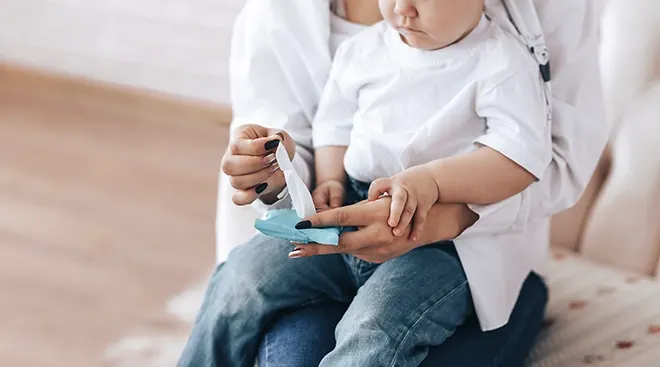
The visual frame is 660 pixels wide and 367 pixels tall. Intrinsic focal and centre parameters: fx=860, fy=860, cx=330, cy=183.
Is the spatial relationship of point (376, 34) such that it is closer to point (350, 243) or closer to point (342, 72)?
point (342, 72)

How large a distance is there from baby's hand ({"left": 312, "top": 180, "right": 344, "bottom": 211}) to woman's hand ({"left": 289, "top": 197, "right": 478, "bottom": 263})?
10cm

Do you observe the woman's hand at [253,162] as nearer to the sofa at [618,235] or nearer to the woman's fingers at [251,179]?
the woman's fingers at [251,179]

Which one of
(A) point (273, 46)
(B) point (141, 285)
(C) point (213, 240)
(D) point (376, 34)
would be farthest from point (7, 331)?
(D) point (376, 34)

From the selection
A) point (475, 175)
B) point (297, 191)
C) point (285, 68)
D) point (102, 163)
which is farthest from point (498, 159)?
A: point (102, 163)

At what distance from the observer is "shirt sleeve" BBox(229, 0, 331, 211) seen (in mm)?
1166

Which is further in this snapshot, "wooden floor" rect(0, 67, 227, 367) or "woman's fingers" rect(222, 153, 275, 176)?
"wooden floor" rect(0, 67, 227, 367)

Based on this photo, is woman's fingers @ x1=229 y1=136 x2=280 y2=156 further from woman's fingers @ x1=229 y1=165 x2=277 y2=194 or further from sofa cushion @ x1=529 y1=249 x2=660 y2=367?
sofa cushion @ x1=529 y1=249 x2=660 y2=367

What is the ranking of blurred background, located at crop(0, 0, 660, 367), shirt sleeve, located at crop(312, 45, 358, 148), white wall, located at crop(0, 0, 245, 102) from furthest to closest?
white wall, located at crop(0, 0, 245, 102) < blurred background, located at crop(0, 0, 660, 367) < shirt sleeve, located at crop(312, 45, 358, 148)

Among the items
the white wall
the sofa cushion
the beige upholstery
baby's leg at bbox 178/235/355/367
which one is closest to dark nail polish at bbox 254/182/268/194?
baby's leg at bbox 178/235/355/367

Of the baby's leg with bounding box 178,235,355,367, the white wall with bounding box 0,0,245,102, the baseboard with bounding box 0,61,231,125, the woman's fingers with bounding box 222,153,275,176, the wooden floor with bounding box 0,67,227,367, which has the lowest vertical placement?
the wooden floor with bounding box 0,67,227,367

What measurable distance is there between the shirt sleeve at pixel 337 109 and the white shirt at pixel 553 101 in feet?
0.11


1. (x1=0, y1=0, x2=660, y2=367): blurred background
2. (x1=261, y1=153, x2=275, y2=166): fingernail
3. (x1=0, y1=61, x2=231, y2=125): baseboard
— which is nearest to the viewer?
(x1=261, y1=153, x2=275, y2=166): fingernail

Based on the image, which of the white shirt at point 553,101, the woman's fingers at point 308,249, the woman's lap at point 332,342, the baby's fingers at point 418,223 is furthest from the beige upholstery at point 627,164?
the woman's fingers at point 308,249

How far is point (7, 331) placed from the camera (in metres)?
1.77
